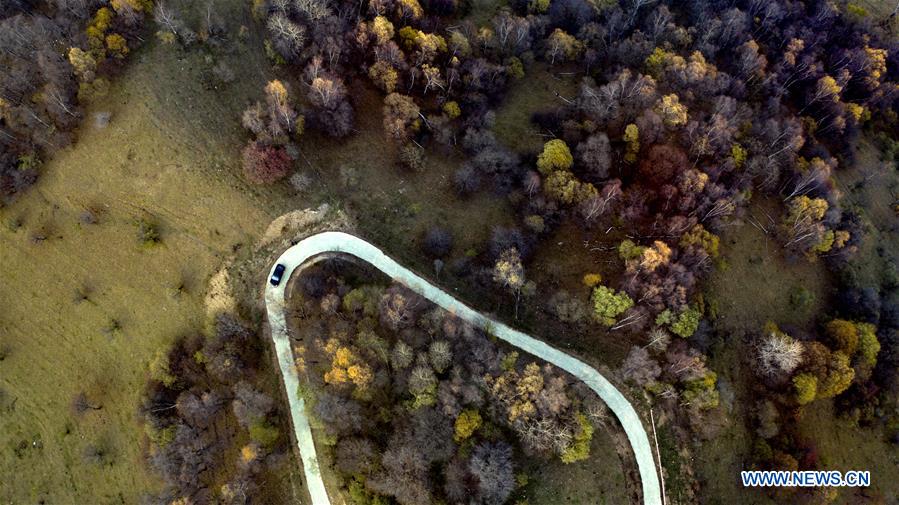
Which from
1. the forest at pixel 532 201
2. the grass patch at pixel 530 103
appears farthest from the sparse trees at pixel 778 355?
the grass patch at pixel 530 103

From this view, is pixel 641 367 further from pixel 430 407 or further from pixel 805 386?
pixel 430 407

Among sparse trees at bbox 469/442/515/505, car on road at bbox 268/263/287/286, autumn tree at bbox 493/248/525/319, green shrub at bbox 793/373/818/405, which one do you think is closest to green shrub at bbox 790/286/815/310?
green shrub at bbox 793/373/818/405

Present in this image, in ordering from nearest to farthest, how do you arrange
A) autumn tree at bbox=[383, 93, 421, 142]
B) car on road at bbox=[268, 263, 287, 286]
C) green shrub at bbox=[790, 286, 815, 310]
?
car on road at bbox=[268, 263, 287, 286] < autumn tree at bbox=[383, 93, 421, 142] < green shrub at bbox=[790, 286, 815, 310]

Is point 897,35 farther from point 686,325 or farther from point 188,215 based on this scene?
point 188,215

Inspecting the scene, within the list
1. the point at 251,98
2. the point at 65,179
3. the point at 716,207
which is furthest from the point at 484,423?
the point at 65,179

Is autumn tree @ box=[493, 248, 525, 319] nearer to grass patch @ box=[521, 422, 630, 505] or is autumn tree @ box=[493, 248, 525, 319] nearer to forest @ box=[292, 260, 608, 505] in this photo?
forest @ box=[292, 260, 608, 505]
